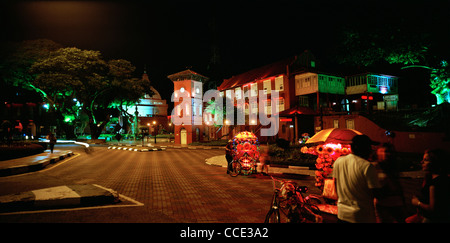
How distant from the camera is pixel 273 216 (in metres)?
4.32

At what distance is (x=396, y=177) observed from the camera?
427cm

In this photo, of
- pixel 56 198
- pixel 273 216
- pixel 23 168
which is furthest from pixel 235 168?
pixel 23 168

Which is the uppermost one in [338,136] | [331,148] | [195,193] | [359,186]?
[338,136]

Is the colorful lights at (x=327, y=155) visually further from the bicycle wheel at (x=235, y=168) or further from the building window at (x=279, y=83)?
the building window at (x=279, y=83)

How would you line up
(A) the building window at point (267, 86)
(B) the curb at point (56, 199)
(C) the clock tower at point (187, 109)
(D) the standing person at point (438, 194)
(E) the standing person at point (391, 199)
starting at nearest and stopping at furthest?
(D) the standing person at point (438, 194), (E) the standing person at point (391, 199), (B) the curb at point (56, 199), (A) the building window at point (267, 86), (C) the clock tower at point (187, 109)

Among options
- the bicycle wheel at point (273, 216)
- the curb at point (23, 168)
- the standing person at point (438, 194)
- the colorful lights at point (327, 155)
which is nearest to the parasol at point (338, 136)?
the colorful lights at point (327, 155)

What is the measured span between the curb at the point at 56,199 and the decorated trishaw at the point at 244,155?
18.2 feet

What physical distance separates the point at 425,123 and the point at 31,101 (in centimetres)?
5849

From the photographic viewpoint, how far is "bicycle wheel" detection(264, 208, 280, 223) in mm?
4133

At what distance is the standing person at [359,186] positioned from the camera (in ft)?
9.57

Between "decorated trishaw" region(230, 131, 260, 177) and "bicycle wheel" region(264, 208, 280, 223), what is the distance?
22.1 feet

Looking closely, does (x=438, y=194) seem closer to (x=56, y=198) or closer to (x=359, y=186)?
(x=359, y=186)

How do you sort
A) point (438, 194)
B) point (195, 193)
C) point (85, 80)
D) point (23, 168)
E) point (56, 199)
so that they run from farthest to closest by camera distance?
point (85, 80)
point (23, 168)
point (195, 193)
point (56, 199)
point (438, 194)

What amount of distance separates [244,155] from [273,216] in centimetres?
693
